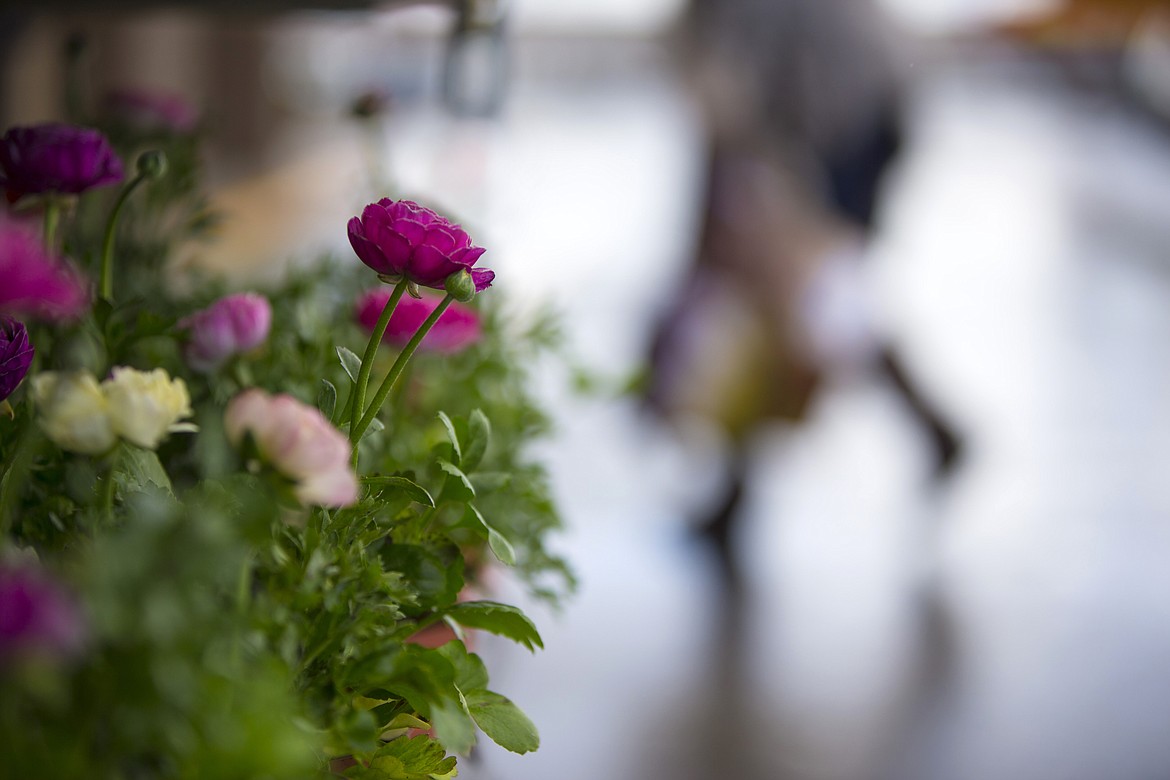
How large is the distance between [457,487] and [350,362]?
44mm

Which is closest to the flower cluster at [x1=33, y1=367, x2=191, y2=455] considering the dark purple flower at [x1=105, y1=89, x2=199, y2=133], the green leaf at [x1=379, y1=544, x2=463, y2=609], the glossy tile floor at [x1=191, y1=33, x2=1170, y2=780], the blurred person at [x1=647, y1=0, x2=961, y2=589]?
the green leaf at [x1=379, y1=544, x2=463, y2=609]

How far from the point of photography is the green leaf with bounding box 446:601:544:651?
0.95ft

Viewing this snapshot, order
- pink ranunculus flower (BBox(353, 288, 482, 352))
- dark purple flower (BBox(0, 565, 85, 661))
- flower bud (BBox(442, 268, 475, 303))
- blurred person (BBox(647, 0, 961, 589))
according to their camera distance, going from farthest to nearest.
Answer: blurred person (BBox(647, 0, 961, 589))
pink ranunculus flower (BBox(353, 288, 482, 352))
flower bud (BBox(442, 268, 475, 303))
dark purple flower (BBox(0, 565, 85, 661))

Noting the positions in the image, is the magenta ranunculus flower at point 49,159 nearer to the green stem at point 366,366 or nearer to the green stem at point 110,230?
the green stem at point 110,230

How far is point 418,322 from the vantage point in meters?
0.37

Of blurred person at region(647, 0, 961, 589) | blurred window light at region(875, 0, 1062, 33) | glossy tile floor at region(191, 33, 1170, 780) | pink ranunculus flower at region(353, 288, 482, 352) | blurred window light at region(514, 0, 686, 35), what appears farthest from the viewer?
blurred window light at region(514, 0, 686, 35)

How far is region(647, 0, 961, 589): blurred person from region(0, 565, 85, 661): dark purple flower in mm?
1209

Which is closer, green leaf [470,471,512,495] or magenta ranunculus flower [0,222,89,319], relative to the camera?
magenta ranunculus flower [0,222,89,319]

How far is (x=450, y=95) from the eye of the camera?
631 millimetres

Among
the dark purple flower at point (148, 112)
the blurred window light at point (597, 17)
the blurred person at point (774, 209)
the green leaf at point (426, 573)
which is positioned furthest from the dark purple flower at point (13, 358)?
the blurred window light at point (597, 17)

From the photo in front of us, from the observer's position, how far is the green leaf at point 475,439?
307mm

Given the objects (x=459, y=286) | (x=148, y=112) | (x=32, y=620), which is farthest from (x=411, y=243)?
(x=148, y=112)

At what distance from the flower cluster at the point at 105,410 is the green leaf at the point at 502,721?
0.38 ft

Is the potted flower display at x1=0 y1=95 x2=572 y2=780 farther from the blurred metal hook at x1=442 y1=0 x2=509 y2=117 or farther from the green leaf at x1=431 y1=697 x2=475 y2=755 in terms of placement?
the blurred metal hook at x1=442 y1=0 x2=509 y2=117
